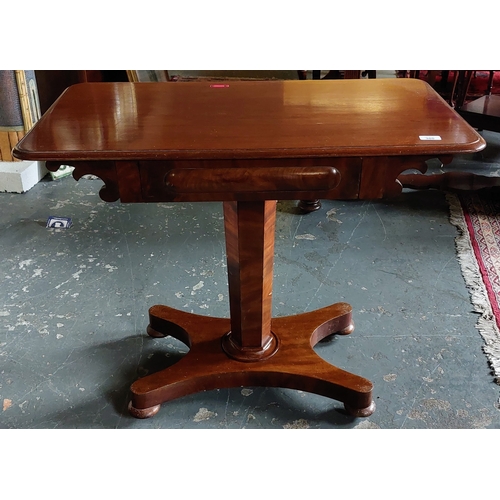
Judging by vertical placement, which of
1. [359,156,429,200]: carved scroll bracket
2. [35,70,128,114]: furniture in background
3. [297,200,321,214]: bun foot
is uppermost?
[359,156,429,200]: carved scroll bracket

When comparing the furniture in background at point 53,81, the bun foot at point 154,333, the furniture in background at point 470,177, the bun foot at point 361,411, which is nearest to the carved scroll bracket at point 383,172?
the bun foot at point 361,411

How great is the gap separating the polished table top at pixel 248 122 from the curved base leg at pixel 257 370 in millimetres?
726

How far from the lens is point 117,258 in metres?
2.40

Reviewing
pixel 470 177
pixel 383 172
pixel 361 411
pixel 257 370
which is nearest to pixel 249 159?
pixel 383 172

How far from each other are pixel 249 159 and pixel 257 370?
2.39 feet

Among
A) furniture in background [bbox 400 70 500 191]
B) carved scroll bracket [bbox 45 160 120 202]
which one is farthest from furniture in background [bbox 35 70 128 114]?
carved scroll bracket [bbox 45 160 120 202]

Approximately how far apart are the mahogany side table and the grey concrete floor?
4.0 inches

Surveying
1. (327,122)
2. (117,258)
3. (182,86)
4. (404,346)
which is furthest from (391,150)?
(117,258)

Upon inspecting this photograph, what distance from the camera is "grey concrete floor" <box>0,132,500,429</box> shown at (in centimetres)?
168

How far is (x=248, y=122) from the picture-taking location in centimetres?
137

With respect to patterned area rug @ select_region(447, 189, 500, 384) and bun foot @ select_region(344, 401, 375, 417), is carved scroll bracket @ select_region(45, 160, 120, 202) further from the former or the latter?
patterned area rug @ select_region(447, 189, 500, 384)

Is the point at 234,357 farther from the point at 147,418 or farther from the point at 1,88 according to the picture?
the point at 1,88

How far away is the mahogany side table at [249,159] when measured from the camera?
123 cm

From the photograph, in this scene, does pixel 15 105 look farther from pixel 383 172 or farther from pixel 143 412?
pixel 383 172
